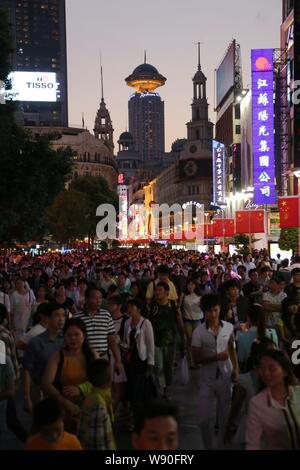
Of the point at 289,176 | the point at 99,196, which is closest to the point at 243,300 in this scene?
the point at 289,176

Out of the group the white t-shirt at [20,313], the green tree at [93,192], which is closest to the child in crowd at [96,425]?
the white t-shirt at [20,313]

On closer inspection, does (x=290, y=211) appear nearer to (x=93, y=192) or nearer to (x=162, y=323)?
(x=162, y=323)

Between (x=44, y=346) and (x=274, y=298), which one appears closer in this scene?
(x=44, y=346)

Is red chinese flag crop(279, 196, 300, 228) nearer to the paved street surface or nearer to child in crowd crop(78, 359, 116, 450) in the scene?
the paved street surface

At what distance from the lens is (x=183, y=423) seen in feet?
29.5

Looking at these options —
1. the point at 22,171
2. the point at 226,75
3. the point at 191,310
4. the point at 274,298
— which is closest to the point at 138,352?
the point at 274,298

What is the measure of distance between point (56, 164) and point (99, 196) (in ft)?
209

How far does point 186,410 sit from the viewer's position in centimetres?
974

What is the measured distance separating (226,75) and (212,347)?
78.9m

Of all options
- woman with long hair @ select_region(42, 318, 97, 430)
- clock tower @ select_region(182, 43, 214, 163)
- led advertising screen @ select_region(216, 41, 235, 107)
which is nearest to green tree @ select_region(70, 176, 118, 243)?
led advertising screen @ select_region(216, 41, 235, 107)

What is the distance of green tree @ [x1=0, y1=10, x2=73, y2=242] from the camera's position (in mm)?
23531

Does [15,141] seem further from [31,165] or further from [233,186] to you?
[233,186]

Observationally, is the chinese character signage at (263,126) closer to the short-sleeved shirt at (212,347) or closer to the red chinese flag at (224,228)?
the red chinese flag at (224,228)

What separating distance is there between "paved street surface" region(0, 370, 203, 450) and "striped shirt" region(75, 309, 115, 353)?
1.07m
